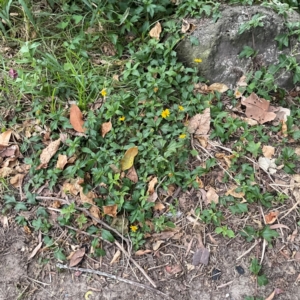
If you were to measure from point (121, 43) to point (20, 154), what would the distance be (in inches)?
45.2

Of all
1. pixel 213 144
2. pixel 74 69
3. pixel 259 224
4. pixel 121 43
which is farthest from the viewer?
pixel 121 43

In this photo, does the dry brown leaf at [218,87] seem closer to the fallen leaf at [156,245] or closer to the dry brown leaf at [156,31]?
the dry brown leaf at [156,31]

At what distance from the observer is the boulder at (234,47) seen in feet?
9.39

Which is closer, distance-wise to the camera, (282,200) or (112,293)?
(112,293)

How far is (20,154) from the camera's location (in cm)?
270

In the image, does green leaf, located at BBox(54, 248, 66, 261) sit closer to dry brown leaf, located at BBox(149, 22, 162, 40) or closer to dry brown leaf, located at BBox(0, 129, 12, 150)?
dry brown leaf, located at BBox(0, 129, 12, 150)

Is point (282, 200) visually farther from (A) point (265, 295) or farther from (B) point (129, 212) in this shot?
(B) point (129, 212)

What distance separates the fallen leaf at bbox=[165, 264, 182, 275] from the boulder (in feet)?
4.48

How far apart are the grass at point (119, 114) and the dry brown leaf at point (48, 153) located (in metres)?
0.04

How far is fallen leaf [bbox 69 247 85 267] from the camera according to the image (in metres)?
2.36

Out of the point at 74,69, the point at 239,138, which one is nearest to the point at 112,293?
the point at 239,138

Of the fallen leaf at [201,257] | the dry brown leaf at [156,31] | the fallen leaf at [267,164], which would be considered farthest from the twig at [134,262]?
the dry brown leaf at [156,31]

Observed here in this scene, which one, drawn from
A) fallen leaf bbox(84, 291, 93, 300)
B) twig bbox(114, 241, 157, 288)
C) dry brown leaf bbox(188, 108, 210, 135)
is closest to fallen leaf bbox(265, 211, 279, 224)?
dry brown leaf bbox(188, 108, 210, 135)

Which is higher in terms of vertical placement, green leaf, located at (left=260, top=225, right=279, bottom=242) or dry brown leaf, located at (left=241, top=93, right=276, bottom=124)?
dry brown leaf, located at (left=241, top=93, right=276, bottom=124)
